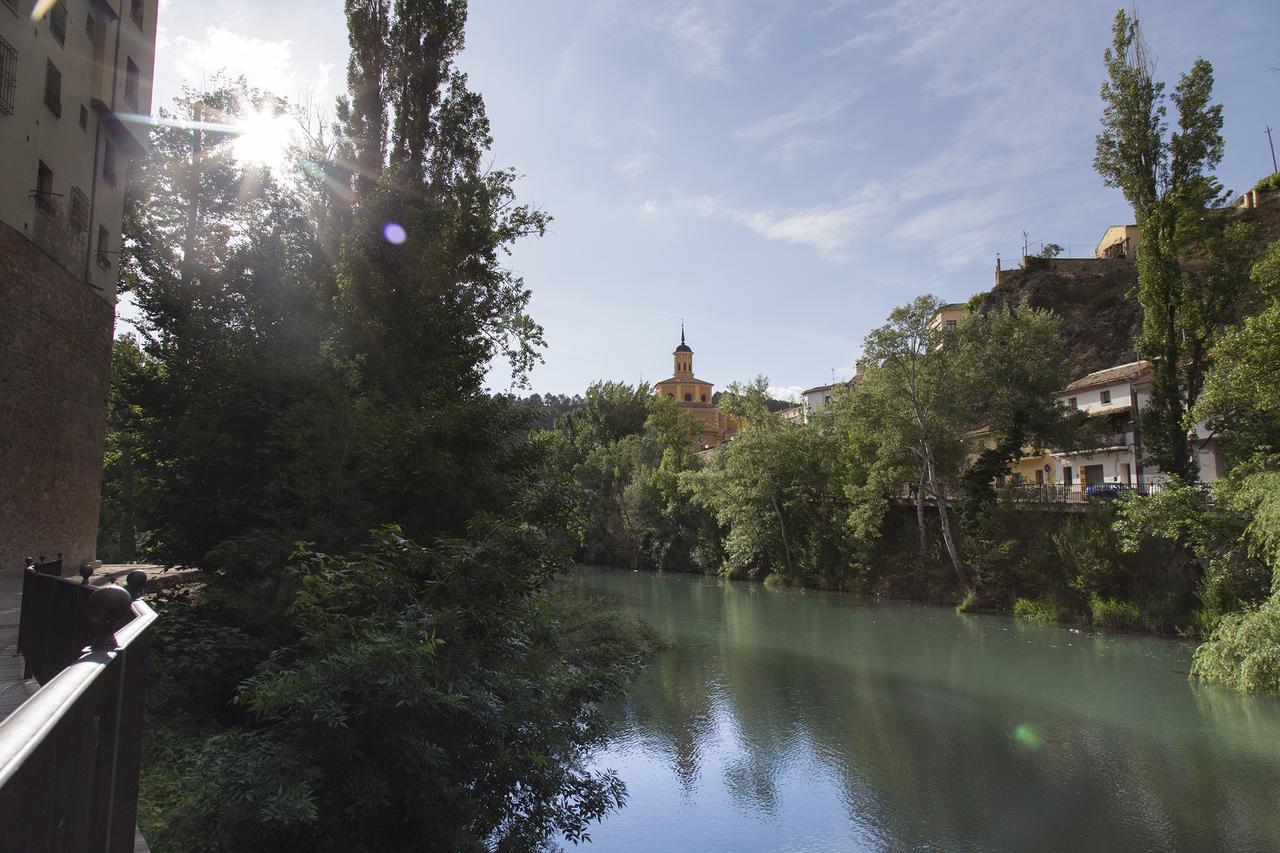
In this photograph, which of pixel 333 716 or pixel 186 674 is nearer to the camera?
pixel 333 716

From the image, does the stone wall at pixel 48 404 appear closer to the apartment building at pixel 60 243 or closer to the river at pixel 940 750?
the apartment building at pixel 60 243

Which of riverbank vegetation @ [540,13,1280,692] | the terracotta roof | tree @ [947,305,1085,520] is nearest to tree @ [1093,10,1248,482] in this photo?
riverbank vegetation @ [540,13,1280,692]

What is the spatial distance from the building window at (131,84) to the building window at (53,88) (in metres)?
3.42

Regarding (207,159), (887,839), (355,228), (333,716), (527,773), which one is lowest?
(887,839)

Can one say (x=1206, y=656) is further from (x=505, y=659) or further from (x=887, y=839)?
(x=505, y=659)

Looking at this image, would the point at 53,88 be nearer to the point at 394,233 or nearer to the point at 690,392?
the point at 394,233

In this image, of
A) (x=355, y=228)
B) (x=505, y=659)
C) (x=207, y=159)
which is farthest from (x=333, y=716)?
(x=207, y=159)

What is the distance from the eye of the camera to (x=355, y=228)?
49.8ft

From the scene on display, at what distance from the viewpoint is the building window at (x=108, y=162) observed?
723 inches

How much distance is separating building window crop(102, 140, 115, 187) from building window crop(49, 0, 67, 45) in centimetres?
277

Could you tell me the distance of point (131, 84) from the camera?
19.5 metres

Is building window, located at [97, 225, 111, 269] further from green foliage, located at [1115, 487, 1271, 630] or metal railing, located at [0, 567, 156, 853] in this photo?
green foliage, located at [1115, 487, 1271, 630]

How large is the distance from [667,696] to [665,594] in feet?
65.8

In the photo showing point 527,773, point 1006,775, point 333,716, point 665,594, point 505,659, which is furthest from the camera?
point 665,594
